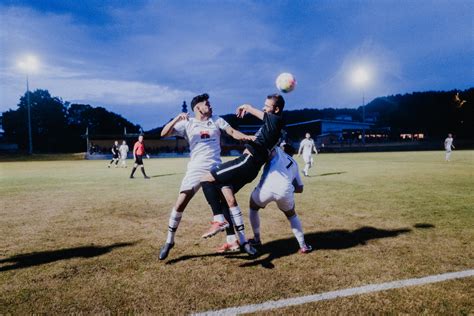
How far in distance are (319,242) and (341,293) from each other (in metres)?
2.02

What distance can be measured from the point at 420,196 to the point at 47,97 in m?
88.7

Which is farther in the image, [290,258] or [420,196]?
[420,196]

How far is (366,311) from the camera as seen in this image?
3.23 metres

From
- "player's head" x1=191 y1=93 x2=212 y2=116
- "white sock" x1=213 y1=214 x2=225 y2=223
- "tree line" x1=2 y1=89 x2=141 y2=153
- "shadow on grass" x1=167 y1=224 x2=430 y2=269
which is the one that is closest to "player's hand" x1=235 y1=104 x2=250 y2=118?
"player's head" x1=191 y1=93 x2=212 y2=116

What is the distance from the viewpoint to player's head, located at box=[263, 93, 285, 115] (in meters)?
4.73

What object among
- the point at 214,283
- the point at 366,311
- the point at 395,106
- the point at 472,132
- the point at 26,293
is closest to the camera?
the point at 366,311

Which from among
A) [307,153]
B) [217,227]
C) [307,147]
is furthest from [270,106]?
[307,147]

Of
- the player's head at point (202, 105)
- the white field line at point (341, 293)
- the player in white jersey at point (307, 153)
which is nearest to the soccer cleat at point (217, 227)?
the white field line at point (341, 293)

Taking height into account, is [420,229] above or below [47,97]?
below

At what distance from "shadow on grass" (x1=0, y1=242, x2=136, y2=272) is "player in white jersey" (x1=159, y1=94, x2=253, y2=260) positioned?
1.15 metres

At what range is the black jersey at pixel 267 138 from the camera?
4.62 meters

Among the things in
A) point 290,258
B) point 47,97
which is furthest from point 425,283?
point 47,97

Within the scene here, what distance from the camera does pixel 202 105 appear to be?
16.8 feet

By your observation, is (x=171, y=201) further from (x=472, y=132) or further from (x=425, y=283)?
(x=472, y=132)
